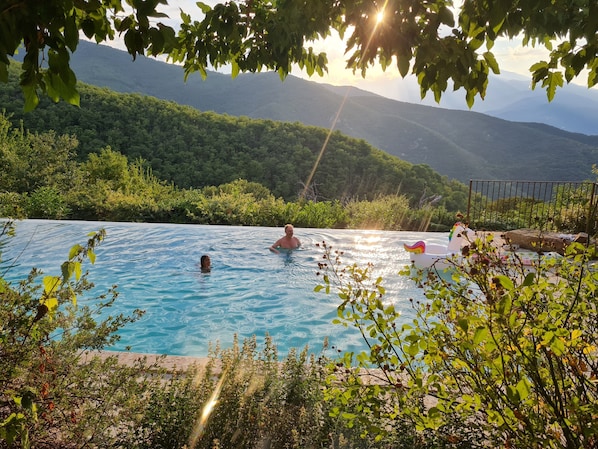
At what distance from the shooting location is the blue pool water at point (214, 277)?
5742 millimetres

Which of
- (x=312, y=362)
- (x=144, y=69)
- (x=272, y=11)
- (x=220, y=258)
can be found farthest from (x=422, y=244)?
(x=144, y=69)

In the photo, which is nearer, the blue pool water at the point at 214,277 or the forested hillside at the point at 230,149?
the blue pool water at the point at 214,277

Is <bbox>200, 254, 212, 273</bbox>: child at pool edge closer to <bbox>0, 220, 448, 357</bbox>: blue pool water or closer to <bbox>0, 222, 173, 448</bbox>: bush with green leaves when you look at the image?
<bbox>0, 220, 448, 357</bbox>: blue pool water

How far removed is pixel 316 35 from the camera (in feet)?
8.73

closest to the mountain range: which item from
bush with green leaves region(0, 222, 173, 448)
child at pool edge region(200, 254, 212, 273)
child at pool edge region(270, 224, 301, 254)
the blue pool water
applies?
the blue pool water

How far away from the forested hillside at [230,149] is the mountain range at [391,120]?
2068 cm

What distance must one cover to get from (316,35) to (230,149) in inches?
1034

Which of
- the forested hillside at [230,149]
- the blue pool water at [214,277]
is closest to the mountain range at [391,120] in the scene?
the forested hillside at [230,149]

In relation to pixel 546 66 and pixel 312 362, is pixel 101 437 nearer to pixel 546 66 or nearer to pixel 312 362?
pixel 312 362

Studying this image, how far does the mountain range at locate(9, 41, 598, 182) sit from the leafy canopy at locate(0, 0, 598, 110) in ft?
157

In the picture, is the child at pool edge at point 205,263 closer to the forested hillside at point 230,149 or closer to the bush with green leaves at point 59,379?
the bush with green leaves at point 59,379

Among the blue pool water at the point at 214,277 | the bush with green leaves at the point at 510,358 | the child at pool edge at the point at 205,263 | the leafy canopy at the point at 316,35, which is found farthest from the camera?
the child at pool edge at the point at 205,263

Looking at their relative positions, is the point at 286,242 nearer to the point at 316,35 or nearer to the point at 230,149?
the point at 316,35

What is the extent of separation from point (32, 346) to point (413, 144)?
57.5 metres
